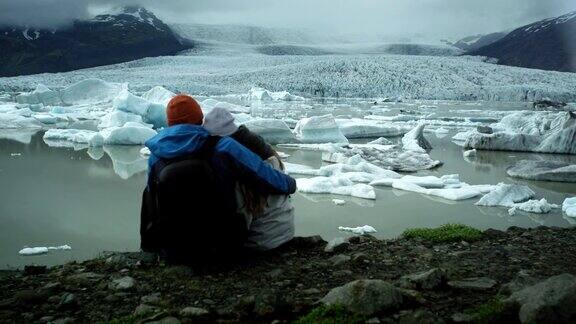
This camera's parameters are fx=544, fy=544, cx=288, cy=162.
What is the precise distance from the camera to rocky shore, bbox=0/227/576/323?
2064 millimetres

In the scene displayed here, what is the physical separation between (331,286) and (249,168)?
2.43 ft

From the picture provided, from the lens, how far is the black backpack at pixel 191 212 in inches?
110

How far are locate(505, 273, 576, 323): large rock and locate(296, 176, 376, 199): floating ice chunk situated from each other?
14.6ft

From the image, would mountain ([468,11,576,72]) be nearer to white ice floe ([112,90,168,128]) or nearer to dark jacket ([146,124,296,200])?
white ice floe ([112,90,168,128])

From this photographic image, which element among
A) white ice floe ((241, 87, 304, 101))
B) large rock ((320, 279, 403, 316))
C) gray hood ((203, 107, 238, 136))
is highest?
gray hood ((203, 107, 238, 136))

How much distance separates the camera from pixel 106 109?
22.1 meters

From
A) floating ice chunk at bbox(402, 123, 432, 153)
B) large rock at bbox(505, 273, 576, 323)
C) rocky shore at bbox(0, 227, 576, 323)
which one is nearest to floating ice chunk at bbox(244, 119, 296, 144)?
floating ice chunk at bbox(402, 123, 432, 153)

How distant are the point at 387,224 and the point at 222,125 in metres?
2.69

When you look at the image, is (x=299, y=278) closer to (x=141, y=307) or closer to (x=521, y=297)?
(x=141, y=307)

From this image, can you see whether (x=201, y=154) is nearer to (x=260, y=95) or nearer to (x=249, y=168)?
(x=249, y=168)

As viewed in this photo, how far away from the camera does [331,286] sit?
267 cm

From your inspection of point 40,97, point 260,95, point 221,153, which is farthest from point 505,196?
point 260,95

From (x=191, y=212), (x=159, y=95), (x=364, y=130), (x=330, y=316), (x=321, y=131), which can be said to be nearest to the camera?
(x=330, y=316)

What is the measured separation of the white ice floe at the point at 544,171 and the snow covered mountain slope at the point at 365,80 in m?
23.4
